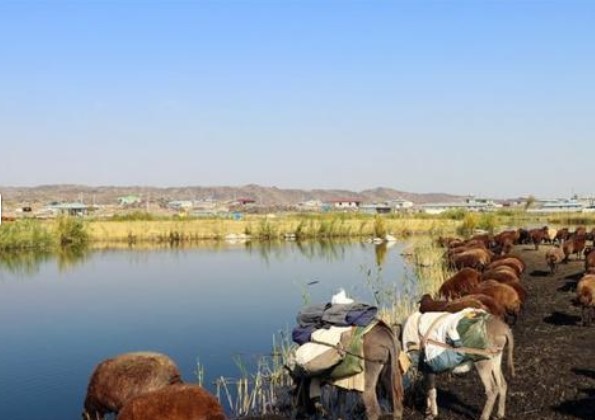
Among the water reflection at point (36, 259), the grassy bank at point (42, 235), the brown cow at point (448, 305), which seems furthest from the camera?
the grassy bank at point (42, 235)

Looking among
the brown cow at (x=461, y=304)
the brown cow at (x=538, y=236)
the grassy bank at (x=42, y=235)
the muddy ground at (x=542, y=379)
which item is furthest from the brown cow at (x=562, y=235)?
the grassy bank at (x=42, y=235)

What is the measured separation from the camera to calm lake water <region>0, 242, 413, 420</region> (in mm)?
14398

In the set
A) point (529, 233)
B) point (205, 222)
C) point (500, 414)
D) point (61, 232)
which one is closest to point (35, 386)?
point (500, 414)

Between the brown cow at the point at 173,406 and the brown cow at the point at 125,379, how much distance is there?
1697 mm

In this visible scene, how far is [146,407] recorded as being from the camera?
24.2 feet

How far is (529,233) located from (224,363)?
85.7 ft

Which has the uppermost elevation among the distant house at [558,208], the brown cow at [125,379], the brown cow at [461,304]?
the brown cow at [461,304]

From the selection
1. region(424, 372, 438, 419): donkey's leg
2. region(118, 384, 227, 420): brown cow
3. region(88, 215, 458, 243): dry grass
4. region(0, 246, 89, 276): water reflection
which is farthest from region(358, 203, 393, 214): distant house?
region(118, 384, 227, 420): brown cow

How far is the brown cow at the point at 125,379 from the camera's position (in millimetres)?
9234

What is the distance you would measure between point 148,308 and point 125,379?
560 inches

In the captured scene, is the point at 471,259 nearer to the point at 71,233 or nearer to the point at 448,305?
the point at 448,305

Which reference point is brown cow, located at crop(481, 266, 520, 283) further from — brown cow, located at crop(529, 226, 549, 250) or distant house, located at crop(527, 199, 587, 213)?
distant house, located at crop(527, 199, 587, 213)

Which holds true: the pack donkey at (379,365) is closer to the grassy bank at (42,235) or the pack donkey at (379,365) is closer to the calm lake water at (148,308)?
the calm lake water at (148,308)

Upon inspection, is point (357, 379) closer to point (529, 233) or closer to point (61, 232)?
point (529, 233)
